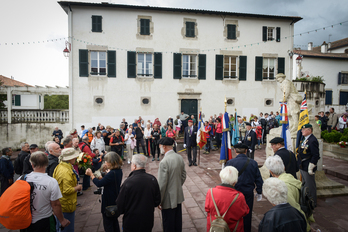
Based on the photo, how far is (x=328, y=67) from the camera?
28.0 meters

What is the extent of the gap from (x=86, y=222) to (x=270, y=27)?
20.0 meters

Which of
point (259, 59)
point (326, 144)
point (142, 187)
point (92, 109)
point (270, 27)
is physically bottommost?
point (326, 144)

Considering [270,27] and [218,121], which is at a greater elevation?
[270,27]

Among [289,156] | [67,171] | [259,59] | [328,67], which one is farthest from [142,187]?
[328,67]

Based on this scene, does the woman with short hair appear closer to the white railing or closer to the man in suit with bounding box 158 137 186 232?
the man in suit with bounding box 158 137 186 232

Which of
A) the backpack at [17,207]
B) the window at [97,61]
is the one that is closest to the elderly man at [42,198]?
the backpack at [17,207]

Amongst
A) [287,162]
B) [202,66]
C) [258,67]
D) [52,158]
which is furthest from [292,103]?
[258,67]

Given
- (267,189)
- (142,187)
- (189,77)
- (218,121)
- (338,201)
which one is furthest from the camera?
(189,77)

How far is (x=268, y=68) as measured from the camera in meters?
18.8

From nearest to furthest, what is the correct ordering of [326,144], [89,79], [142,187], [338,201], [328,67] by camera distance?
1. [142,187]
2. [338,201]
3. [326,144]
4. [89,79]
5. [328,67]

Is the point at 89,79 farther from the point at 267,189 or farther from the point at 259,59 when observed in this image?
the point at 267,189

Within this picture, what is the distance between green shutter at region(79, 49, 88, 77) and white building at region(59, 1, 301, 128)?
7 cm

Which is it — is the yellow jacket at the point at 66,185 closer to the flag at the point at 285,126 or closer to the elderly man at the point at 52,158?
the elderly man at the point at 52,158

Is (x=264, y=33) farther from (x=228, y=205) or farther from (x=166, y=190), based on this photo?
(x=228, y=205)
